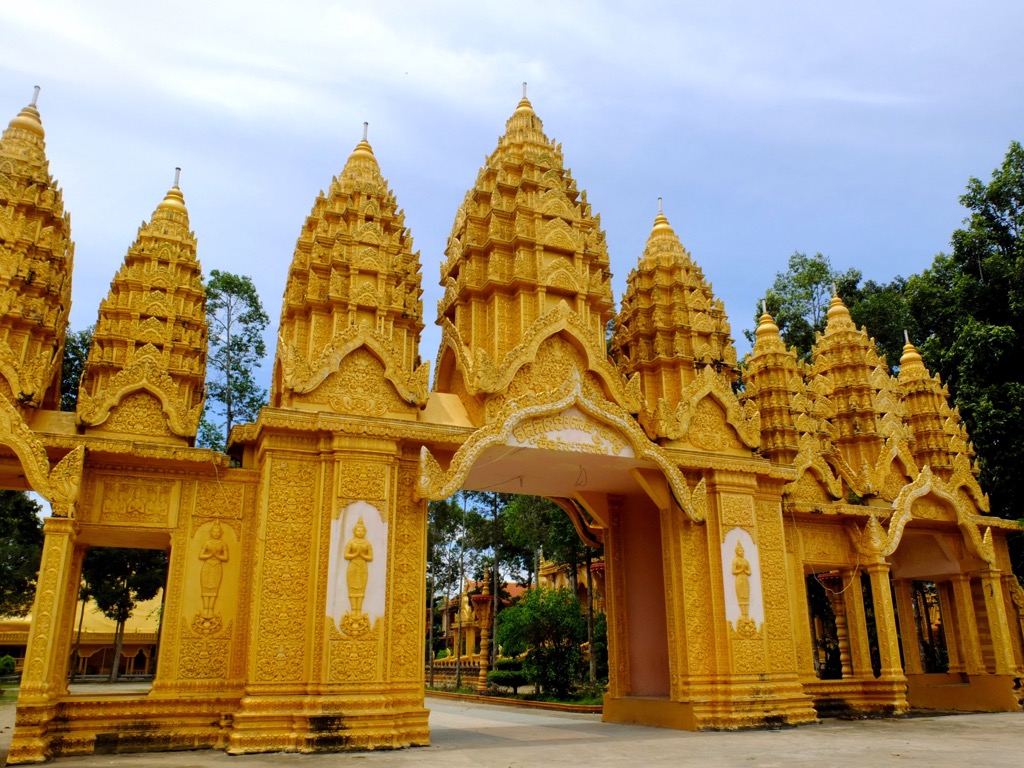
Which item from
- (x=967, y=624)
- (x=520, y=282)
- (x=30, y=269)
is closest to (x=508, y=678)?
(x=967, y=624)

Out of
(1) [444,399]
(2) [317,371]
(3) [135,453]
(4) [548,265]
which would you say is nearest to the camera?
(3) [135,453]

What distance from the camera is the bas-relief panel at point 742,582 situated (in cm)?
1214

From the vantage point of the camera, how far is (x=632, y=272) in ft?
50.9

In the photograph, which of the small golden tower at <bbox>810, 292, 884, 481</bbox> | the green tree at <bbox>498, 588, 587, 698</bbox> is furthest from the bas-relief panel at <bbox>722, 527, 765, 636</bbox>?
the green tree at <bbox>498, 588, 587, 698</bbox>

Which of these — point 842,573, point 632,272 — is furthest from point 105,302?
point 842,573

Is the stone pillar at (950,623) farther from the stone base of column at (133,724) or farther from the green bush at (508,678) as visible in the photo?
the stone base of column at (133,724)

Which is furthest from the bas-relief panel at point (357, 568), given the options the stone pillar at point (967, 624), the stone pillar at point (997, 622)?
the stone pillar at point (997, 622)

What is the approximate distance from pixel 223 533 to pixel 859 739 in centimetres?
860

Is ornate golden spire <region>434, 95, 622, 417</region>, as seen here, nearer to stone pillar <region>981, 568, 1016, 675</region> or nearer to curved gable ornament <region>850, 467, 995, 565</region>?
curved gable ornament <region>850, 467, 995, 565</region>

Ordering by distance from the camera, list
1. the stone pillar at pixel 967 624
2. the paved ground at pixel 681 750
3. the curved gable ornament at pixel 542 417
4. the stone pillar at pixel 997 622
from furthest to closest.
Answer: the stone pillar at pixel 967 624
the stone pillar at pixel 997 622
the curved gable ornament at pixel 542 417
the paved ground at pixel 681 750

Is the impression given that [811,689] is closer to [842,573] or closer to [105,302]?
[842,573]

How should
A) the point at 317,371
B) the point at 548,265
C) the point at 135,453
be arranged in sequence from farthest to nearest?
the point at 548,265 < the point at 317,371 < the point at 135,453

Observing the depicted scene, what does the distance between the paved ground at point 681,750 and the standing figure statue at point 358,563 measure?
1.81 metres

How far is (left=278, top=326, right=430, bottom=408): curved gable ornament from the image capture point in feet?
34.9
